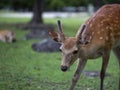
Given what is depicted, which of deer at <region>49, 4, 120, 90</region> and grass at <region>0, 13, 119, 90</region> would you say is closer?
deer at <region>49, 4, 120, 90</region>

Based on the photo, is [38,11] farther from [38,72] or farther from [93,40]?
[93,40]

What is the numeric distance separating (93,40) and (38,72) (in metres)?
2.96

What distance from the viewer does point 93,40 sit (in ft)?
24.8

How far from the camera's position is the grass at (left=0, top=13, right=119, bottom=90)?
8.58 meters

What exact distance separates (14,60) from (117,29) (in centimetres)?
469

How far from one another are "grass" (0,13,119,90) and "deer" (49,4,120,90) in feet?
3.26

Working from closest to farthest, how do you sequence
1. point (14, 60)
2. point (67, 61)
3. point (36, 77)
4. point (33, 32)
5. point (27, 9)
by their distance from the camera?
point (67, 61) → point (36, 77) → point (14, 60) → point (33, 32) → point (27, 9)

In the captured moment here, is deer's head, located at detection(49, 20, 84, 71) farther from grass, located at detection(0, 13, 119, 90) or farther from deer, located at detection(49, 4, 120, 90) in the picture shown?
grass, located at detection(0, 13, 119, 90)

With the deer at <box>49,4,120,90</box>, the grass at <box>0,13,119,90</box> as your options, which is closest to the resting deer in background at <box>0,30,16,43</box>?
the grass at <box>0,13,119,90</box>

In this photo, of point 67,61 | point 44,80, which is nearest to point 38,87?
point 44,80

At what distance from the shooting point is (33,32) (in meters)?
18.9

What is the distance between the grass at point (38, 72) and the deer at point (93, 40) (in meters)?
0.99

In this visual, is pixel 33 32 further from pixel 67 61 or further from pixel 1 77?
pixel 67 61

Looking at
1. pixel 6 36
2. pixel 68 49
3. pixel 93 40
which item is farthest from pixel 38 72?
pixel 6 36
